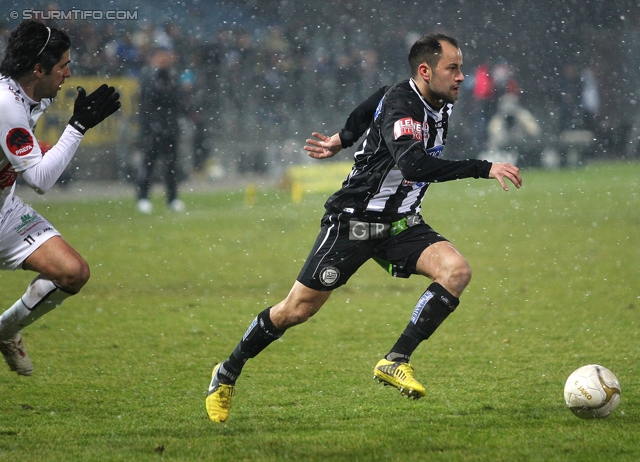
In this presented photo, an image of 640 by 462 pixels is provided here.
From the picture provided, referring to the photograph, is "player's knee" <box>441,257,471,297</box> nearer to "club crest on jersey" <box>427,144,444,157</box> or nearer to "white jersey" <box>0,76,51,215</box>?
"club crest on jersey" <box>427,144,444,157</box>

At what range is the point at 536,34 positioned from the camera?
16.3m

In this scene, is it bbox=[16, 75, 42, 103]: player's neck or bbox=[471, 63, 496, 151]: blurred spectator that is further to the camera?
bbox=[471, 63, 496, 151]: blurred spectator

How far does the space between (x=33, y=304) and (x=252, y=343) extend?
109 cm

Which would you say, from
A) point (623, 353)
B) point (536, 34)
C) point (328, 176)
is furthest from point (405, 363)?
point (536, 34)

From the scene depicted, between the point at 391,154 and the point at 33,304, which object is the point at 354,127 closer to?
the point at 391,154

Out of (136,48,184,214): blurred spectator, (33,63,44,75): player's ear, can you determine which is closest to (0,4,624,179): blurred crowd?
(136,48,184,214): blurred spectator

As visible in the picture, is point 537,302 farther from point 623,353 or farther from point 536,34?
point 536,34

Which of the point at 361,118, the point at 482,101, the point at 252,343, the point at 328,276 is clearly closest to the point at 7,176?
the point at 252,343

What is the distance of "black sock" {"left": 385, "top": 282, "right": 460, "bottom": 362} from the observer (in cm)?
433

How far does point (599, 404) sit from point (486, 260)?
5.45 m

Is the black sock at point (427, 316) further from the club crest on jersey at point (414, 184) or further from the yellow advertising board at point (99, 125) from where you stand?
the yellow advertising board at point (99, 125)

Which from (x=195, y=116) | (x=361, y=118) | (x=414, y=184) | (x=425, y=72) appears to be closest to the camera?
(x=425, y=72)

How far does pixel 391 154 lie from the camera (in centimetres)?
442

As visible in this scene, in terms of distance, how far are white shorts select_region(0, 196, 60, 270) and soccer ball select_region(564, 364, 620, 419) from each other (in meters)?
2.66
